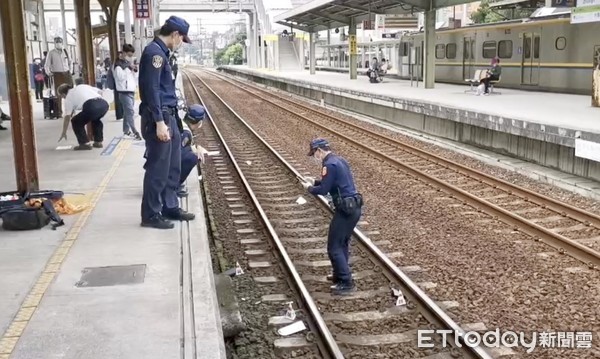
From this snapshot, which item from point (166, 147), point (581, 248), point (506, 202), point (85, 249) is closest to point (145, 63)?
point (166, 147)

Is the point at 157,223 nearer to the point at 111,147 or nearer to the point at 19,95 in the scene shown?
the point at 19,95

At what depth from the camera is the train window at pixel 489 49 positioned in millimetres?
23203

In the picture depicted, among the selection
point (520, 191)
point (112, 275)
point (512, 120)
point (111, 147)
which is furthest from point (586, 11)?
point (112, 275)

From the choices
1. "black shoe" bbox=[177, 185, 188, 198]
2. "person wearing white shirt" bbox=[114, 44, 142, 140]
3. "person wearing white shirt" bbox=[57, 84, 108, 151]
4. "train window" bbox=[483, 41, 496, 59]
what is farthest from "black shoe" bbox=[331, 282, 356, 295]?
"train window" bbox=[483, 41, 496, 59]

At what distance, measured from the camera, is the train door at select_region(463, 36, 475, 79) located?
24908 mm

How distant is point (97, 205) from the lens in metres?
7.82

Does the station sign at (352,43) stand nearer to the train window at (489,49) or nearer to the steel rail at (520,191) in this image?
the train window at (489,49)

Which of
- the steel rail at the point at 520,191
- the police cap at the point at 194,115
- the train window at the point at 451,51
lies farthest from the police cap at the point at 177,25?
the train window at the point at 451,51

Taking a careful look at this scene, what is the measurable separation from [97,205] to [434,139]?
35.8 ft

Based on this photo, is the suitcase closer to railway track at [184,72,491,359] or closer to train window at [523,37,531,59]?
railway track at [184,72,491,359]

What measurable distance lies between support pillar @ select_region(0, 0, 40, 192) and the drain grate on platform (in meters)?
2.69

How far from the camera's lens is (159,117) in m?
6.11

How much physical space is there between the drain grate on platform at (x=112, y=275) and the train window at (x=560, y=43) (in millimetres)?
17025

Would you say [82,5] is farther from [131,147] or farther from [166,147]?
[166,147]
